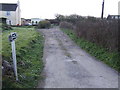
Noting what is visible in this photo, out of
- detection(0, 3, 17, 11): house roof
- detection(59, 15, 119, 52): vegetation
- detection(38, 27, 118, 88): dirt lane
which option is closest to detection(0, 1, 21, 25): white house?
detection(0, 3, 17, 11): house roof

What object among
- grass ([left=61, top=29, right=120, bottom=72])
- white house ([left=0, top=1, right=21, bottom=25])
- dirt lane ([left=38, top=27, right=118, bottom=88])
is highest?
white house ([left=0, top=1, right=21, bottom=25])

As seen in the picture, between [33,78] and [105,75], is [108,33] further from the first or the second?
[33,78]

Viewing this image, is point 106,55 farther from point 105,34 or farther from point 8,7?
point 8,7

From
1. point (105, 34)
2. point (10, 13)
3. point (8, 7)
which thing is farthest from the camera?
point (8, 7)

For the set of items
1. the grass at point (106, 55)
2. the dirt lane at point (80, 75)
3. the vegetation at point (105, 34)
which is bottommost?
the dirt lane at point (80, 75)

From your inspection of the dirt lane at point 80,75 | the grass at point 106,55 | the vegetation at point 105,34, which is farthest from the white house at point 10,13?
the dirt lane at point 80,75

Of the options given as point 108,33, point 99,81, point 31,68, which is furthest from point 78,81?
point 108,33

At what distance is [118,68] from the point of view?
33.5 ft

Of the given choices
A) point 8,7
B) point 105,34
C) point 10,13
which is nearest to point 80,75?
point 105,34

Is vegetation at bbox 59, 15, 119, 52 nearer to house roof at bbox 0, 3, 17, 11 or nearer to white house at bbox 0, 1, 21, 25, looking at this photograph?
white house at bbox 0, 1, 21, 25

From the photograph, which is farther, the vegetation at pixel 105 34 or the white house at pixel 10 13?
the white house at pixel 10 13

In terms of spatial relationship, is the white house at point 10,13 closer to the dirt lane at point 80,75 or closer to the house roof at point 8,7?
the house roof at point 8,7

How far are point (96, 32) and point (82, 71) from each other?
6933 millimetres

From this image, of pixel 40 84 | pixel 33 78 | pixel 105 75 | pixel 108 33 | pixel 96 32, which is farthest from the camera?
pixel 96 32
